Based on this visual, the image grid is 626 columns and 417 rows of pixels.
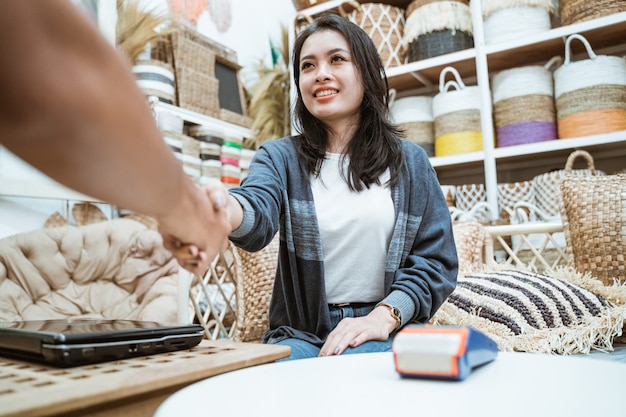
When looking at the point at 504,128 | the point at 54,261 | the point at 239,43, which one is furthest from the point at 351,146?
the point at 239,43

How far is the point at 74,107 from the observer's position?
8.8 inches

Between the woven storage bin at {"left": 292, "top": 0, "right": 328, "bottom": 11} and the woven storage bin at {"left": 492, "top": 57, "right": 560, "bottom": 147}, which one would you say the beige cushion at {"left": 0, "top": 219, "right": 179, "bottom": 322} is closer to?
the woven storage bin at {"left": 292, "top": 0, "right": 328, "bottom": 11}

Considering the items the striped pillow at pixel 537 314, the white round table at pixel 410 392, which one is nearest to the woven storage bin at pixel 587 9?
the striped pillow at pixel 537 314

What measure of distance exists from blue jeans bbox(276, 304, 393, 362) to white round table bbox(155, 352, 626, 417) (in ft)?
1.02

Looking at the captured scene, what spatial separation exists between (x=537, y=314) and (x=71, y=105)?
104 centimetres

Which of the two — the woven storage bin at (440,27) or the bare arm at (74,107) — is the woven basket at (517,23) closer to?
the woven storage bin at (440,27)

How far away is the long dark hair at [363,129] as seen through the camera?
37.9 inches

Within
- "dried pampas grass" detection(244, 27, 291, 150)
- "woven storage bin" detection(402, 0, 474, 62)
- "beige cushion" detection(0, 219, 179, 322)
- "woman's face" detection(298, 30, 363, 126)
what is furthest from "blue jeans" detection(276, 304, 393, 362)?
"dried pampas grass" detection(244, 27, 291, 150)

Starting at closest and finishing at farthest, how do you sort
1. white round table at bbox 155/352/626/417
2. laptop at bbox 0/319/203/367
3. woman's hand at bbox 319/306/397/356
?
1. white round table at bbox 155/352/626/417
2. laptop at bbox 0/319/203/367
3. woman's hand at bbox 319/306/397/356

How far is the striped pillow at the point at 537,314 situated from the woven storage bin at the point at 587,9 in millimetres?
1184

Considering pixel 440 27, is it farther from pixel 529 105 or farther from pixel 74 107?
pixel 74 107

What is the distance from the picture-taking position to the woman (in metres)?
0.89

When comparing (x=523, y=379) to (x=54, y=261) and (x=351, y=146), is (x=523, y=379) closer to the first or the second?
(x=351, y=146)

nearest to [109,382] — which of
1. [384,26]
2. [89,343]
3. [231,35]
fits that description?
[89,343]
